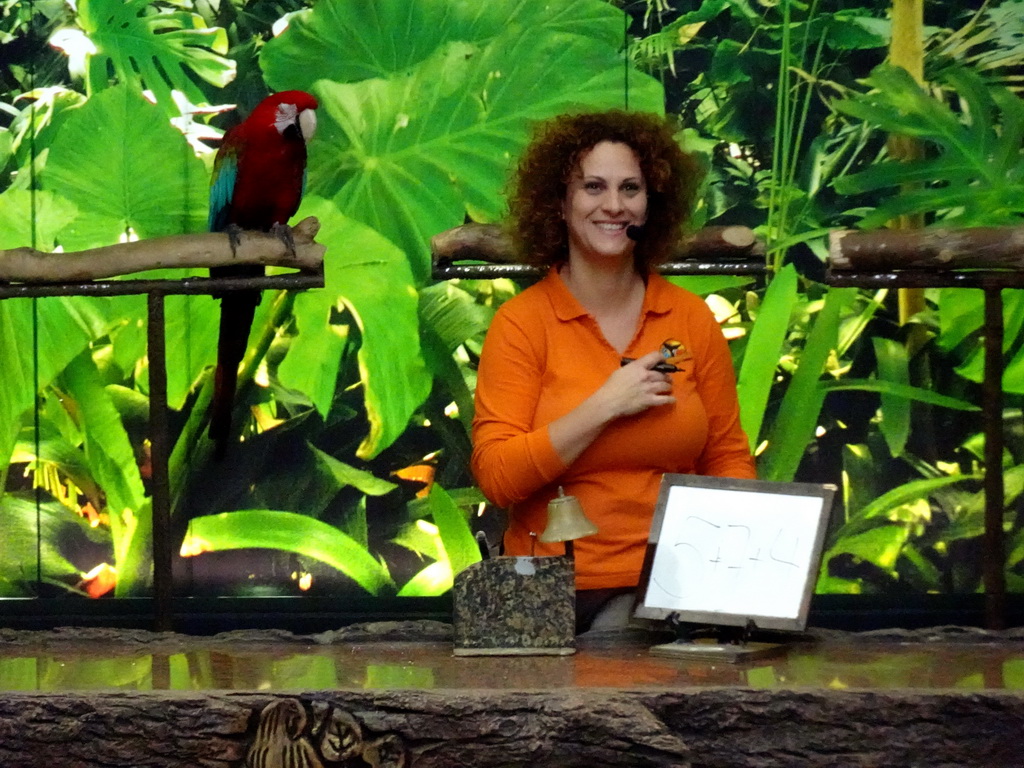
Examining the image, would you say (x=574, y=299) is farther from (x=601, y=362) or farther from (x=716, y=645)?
(x=716, y=645)

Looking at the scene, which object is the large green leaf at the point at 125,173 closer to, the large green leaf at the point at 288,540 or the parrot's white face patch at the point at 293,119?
the parrot's white face patch at the point at 293,119

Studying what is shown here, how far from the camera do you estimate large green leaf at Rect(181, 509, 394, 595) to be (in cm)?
265

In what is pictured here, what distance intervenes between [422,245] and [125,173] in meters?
0.62

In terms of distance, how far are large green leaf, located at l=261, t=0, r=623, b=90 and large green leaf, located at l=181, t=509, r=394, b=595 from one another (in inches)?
35.0

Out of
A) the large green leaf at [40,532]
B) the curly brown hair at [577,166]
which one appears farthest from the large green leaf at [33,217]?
the curly brown hair at [577,166]

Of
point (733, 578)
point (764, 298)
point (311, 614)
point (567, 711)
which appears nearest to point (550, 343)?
point (733, 578)

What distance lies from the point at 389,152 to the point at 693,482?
1.33 meters

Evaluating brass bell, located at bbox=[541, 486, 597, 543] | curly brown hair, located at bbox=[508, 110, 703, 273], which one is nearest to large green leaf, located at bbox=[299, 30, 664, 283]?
curly brown hair, located at bbox=[508, 110, 703, 273]

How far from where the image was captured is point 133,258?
197cm

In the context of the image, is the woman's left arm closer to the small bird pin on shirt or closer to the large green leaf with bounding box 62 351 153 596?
the small bird pin on shirt

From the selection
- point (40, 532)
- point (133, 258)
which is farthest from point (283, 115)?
point (40, 532)

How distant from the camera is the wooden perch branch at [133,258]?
6.48 feet

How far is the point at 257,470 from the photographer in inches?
104

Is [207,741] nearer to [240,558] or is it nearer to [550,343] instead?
[550,343]
